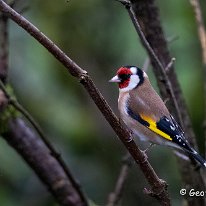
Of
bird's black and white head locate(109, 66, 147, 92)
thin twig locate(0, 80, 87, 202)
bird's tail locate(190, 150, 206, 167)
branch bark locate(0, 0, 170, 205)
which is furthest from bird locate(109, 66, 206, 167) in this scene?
branch bark locate(0, 0, 170, 205)

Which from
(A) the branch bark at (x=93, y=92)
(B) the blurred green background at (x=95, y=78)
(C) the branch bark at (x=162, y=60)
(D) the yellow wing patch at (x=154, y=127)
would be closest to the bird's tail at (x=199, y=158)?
(C) the branch bark at (x=162, y=60)

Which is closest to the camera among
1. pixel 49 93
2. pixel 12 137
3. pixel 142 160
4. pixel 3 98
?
pixel 142 160

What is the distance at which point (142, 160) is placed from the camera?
1.70 m

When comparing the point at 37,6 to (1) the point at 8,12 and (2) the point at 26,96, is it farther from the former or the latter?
(1) the point at 8,12

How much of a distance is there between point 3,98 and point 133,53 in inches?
58.6

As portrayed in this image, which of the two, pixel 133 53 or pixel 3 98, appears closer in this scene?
pixel 3 98

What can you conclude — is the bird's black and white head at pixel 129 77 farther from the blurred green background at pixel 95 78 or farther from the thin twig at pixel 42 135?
the blurred green background at pixel 95 78

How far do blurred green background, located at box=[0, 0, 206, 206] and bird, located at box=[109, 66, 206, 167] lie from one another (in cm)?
71

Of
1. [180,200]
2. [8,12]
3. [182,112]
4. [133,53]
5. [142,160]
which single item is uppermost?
[8,12]

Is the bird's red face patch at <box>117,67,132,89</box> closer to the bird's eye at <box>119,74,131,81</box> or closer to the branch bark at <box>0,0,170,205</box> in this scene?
the bird's eye at <box>119,74,131,81</box>

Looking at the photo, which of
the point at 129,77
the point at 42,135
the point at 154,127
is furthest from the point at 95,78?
the point at 42,135

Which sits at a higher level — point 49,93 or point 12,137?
point 12,137

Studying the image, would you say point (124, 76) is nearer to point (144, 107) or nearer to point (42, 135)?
point (144, 107)

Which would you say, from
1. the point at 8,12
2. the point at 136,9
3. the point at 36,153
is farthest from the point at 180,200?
the point at 8,12
